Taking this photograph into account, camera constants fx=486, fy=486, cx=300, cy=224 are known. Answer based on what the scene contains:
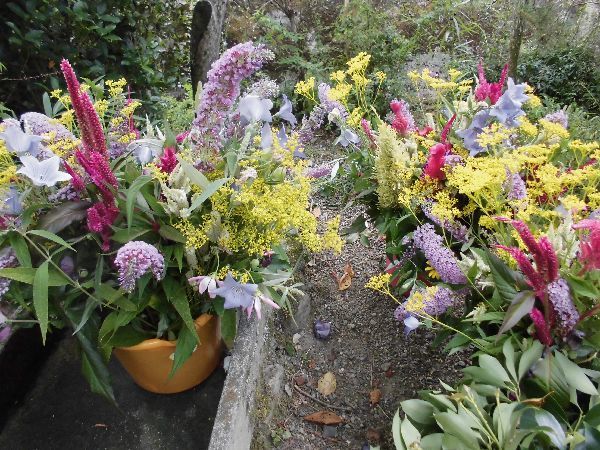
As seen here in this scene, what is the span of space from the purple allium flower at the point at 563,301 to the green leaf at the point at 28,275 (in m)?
1.15

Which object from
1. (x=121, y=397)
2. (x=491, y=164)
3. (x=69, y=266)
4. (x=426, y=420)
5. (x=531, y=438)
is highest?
(x=491, y=164)

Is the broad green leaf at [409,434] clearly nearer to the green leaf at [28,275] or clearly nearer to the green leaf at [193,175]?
the green leaf at [193,175]

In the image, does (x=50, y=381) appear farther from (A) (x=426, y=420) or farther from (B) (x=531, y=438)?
(B) (x=531, y=438)

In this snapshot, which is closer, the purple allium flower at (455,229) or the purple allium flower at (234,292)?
the purple allium flower at (234,292)

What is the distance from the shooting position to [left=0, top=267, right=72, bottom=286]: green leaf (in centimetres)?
110

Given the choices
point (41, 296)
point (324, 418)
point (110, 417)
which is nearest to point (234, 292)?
point (41, 296)

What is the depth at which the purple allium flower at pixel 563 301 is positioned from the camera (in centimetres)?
109

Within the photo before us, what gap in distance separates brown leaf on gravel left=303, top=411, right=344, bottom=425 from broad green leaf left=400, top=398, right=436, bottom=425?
31.7 inches

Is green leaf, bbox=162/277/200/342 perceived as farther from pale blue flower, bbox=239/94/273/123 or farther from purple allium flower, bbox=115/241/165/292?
pale blue flower, bbox=239/94/273/123

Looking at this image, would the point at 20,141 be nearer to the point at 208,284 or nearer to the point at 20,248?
the point at 20,248

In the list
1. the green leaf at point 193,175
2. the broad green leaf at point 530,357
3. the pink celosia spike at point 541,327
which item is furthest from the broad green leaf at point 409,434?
the green leaf at point 193,175

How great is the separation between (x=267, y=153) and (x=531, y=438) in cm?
95

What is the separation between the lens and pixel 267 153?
4.63 feet

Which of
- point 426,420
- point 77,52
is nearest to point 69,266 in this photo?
point 426,420
